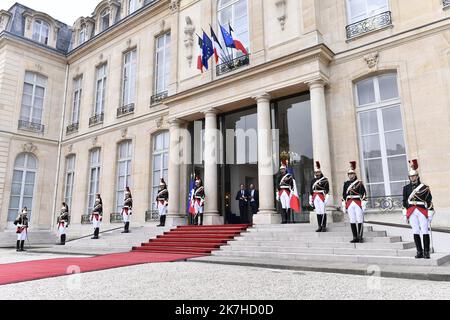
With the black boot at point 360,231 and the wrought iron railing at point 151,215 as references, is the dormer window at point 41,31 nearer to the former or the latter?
the wrought iron railing at point 151,215

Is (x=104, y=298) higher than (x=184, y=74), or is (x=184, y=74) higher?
(x=184, y=74)

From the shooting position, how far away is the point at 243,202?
1092cm

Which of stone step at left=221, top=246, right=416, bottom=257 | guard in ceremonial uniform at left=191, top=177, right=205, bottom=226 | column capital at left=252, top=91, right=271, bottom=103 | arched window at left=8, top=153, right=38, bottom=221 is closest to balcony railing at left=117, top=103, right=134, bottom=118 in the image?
arched window at left=8, top=153, right=38, bottom=221

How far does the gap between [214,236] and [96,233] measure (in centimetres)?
508

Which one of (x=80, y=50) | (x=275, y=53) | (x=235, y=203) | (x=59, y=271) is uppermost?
(x=80, y=50)

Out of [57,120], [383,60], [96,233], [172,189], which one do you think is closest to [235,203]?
[172,189]

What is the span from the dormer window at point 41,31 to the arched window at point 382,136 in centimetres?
1685

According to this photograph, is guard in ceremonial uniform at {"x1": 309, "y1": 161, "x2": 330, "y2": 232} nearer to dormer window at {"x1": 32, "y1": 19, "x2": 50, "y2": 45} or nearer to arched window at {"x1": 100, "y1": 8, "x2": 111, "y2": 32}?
arched window at {"x1": 100, "y1": 8, "x2": 111, "y2": 32}

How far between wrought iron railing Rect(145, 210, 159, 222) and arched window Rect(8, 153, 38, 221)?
7564 millimetres

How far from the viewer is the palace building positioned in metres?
8.32

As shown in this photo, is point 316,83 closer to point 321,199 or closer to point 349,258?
point 321,199

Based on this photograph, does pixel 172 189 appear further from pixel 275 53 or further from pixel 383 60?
pixel 383 60
